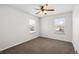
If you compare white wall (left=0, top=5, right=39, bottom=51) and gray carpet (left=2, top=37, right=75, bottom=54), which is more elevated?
white wall (left=0, top=5, right=39, bottom=51)

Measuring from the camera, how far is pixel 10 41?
1381 mm

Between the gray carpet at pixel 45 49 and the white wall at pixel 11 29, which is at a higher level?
the white wall at pixel 11 29

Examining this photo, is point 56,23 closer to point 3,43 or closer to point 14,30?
point 14,30

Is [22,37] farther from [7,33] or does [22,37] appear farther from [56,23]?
[56,23]

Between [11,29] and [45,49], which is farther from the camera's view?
[45,49]

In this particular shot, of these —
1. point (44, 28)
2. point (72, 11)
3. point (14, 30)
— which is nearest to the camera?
point (44, 28)

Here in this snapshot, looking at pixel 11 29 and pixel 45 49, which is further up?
pixel 11 29
